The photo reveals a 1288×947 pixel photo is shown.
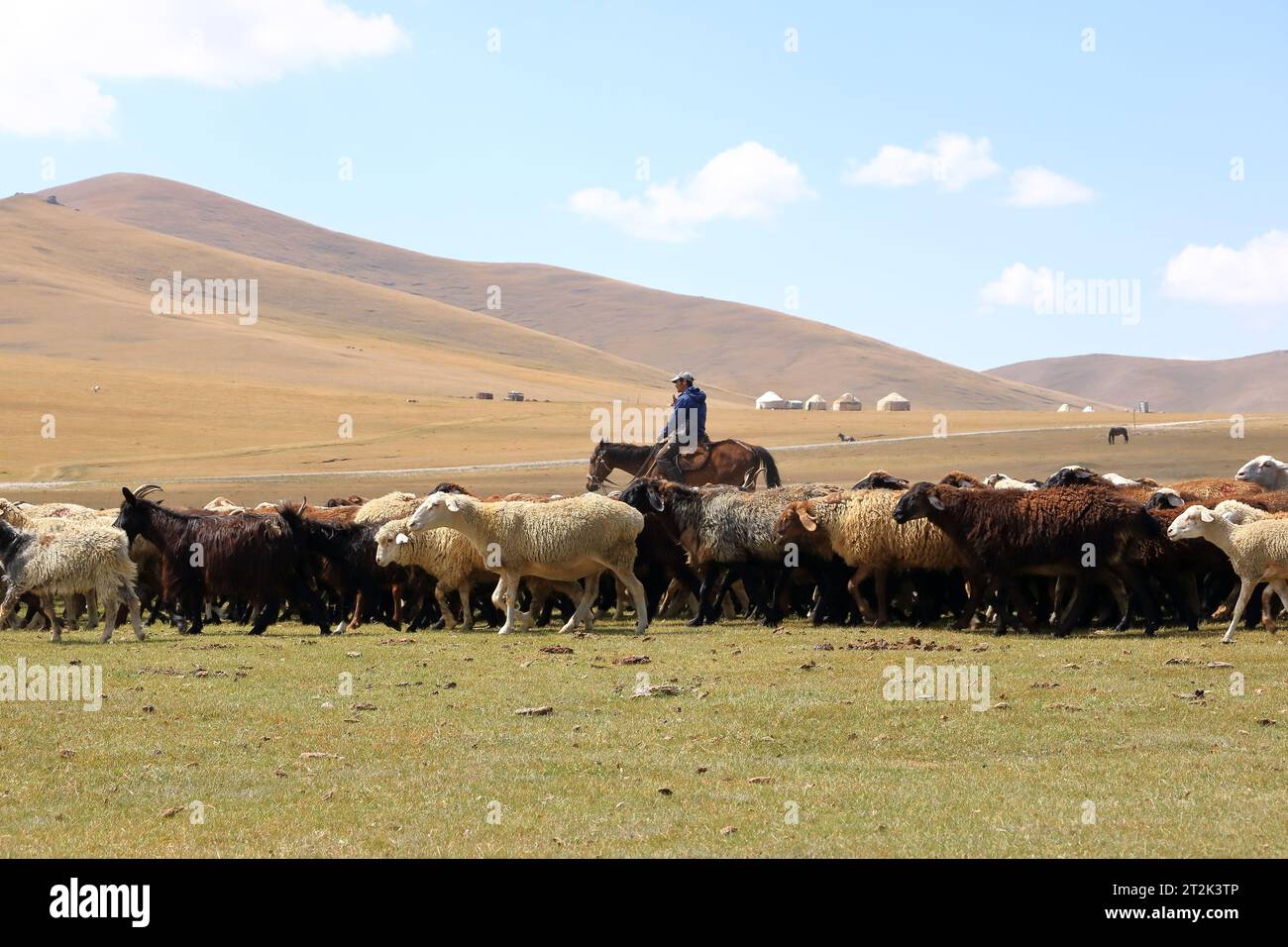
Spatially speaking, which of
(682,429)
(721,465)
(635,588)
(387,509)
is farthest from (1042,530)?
(721,465)

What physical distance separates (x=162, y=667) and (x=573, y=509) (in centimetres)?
535

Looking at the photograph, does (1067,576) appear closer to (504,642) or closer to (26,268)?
(504,642)

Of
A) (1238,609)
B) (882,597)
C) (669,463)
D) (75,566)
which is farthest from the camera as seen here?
(669,463)

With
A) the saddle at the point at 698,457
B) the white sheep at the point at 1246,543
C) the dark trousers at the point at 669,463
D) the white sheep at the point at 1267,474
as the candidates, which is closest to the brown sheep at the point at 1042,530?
the white sheep at the point at 1246,543

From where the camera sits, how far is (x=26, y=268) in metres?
157

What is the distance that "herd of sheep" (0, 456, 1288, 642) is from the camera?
52.4 feet

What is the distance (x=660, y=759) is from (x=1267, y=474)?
1933 centimetres

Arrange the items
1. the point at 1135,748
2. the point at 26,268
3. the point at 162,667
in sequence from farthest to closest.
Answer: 1. the point at 26,268
2. the point at 162,667
3. the point at 1135,748

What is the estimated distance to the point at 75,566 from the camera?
52.1ft

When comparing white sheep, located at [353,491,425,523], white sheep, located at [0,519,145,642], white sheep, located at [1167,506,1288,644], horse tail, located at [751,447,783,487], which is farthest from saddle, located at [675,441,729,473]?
white sheep, located at [0,519,145,642]

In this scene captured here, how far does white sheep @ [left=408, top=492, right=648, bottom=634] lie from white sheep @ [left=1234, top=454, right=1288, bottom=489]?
13026 mm

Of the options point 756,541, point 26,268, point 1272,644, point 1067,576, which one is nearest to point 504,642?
point 756,541

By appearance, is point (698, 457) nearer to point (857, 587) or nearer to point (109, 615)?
point (857, 587)

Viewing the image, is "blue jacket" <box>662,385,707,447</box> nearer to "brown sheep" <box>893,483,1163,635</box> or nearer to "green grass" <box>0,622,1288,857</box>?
"brown sheep" <box>893,483,1163,635</box>
